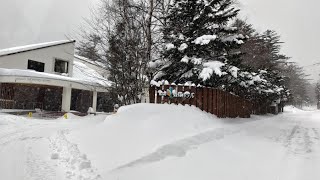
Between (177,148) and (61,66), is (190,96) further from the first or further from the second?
(61,66)

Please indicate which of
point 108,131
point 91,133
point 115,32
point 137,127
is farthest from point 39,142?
point 115,32

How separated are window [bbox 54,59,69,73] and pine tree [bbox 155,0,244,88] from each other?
46.3 feet

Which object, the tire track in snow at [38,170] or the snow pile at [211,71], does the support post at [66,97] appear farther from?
the tire track in snow at [38,170]

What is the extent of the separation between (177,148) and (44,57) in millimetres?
20069

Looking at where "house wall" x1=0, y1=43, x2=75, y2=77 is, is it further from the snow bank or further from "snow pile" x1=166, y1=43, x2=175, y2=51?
the snow bank

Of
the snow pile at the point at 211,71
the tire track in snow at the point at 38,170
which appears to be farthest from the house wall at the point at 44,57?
the tire track in snow at the point at 38,170

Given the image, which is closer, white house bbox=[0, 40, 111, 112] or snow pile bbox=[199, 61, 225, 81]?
snow pile bbox=[199, 61, 225, 81]

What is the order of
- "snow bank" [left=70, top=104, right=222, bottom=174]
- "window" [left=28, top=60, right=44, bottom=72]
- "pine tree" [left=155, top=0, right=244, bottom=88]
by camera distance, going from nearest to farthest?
1. "snow bank" [left=70, top=104, right=222, bottom=174]
2. "pine tree" [left=155, top=0, right=244, bottom=88]
3. "window" [left=28, top=60, right=44, bottom=72]

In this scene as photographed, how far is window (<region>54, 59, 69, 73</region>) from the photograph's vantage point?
2497cm

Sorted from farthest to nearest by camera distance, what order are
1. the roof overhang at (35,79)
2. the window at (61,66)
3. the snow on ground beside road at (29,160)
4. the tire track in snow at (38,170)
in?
the window at (61,66) < the roof overhang at (35,79) < the snow on ground beside road at (29,160) < the tire track in snow at (38,170)

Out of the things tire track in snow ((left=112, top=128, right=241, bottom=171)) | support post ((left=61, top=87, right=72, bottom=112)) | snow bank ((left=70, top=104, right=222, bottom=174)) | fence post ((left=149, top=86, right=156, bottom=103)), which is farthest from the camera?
support post ((left=61, top=87, right=72, bottom=112))

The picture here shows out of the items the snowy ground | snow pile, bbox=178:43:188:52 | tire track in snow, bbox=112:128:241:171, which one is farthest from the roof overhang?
tire track in snow, bbox=112:128:241:171

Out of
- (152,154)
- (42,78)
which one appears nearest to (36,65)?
(42,78)

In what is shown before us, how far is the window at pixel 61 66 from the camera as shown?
81.9 feet
